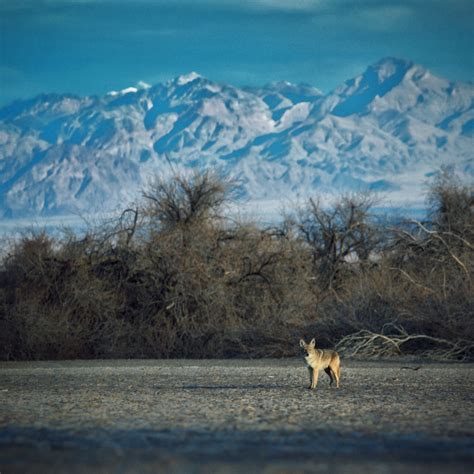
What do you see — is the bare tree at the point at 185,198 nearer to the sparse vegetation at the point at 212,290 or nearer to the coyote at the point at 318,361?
the sparse vegetation at the point at 212,290

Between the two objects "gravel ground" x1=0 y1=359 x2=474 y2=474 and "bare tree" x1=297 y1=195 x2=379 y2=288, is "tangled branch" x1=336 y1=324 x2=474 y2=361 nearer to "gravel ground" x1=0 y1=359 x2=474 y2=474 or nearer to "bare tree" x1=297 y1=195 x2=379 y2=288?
"gravel ground" x1=0 y1=359 x2=474 y2=474

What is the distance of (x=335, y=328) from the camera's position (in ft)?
107

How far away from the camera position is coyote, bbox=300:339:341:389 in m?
16.0

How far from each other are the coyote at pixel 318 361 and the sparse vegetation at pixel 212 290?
1188 cm

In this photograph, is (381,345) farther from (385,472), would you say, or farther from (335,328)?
(385,472)

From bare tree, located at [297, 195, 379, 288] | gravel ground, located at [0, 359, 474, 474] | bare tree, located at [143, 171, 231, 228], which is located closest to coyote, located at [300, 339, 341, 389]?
gravel ground, located at [0, 359, 474, 474]

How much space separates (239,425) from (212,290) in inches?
974

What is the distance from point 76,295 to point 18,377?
40.9 feet

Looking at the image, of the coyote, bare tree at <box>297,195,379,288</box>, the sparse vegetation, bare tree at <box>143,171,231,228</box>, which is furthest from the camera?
bare tree at <box>297,195,379,288</box>

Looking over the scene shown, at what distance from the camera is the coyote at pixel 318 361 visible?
16.0 m

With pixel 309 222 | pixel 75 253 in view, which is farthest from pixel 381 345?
pixel 309 222

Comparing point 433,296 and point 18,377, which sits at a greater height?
point 433,296

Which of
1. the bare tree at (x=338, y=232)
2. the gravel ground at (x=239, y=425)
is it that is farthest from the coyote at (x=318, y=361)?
the bare tree at (x=338, y=232)

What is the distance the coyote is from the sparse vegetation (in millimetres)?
11880
